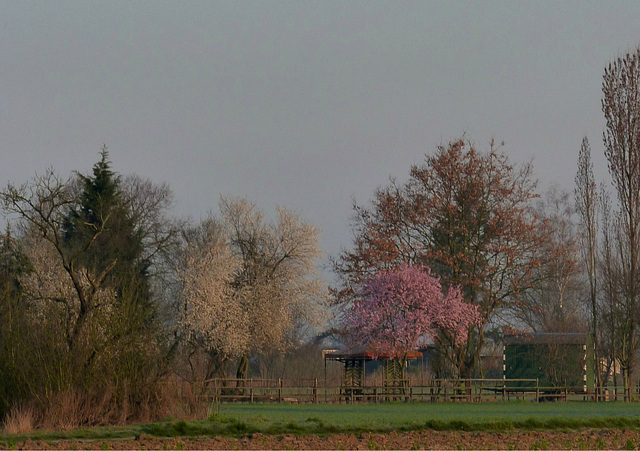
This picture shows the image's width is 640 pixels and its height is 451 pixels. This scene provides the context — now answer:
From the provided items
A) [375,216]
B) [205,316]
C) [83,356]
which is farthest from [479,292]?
[83,356]

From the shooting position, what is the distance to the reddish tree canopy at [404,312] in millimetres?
37531

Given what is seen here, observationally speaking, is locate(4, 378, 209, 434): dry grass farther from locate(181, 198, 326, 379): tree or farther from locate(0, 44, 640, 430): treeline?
locate(181, 198, 326, 379): tree

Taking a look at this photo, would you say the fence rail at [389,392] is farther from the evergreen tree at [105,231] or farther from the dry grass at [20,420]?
the dry grass at [20,420]

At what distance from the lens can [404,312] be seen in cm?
3834

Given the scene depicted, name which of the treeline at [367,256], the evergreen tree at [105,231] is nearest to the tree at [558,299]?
the treeline at [367,256]

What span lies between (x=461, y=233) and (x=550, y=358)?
754 cm

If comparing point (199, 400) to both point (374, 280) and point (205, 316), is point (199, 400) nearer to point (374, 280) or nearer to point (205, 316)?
point (374, 280)

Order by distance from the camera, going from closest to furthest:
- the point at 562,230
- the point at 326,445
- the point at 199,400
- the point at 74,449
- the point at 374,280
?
the point at 74,449
the point at 326,445
the point at 199,400
the point at 374,280
the point at 562,230

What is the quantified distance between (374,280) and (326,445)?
2390cm

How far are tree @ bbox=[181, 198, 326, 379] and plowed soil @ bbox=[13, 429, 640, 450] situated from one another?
27.0 m

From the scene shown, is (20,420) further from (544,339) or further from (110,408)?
(544,339)

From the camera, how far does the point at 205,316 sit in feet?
141

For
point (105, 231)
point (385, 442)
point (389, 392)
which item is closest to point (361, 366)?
point (389, 392)

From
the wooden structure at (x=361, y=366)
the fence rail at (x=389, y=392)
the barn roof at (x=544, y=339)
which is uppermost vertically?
the barn roof at (x=544, y=339)
